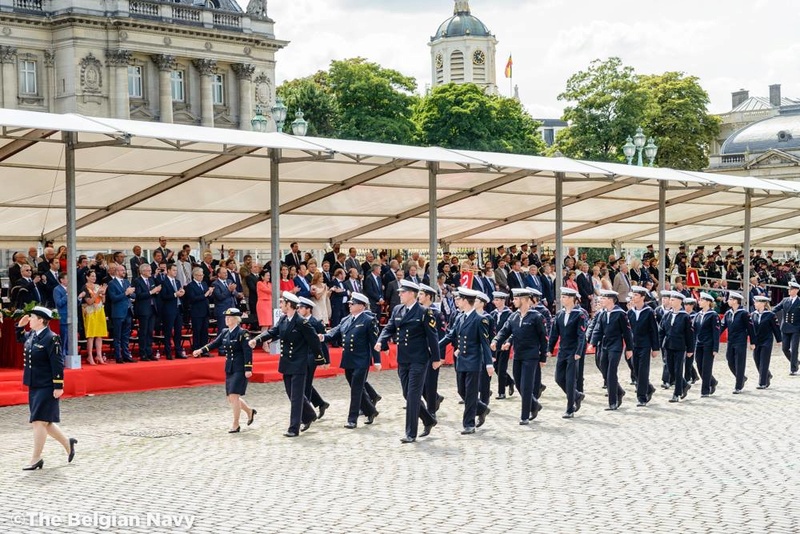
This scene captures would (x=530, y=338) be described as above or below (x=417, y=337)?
below

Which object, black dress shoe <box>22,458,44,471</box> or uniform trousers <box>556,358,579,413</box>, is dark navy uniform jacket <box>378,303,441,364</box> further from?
black dress shoe <box>22,458,44,471</box>

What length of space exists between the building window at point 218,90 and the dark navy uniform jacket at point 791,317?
62516mm

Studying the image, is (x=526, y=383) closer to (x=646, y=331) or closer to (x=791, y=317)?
(x=646, y=331)

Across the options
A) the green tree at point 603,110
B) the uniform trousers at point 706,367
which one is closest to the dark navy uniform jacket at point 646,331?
the uniform trousers at point 706,367

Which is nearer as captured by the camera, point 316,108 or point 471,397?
point 471,397

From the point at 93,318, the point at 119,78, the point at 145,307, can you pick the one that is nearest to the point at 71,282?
the point at 93,318

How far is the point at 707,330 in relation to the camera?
20828 mm

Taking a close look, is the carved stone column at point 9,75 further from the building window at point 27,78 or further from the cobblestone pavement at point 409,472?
the cobblestone pavement at point 409,472

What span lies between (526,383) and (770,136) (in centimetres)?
9694

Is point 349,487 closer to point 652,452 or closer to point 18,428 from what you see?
point 652,452

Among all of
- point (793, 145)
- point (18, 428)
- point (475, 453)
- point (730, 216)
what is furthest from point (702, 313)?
point (793, 145)

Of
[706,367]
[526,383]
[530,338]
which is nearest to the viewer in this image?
[526,383]

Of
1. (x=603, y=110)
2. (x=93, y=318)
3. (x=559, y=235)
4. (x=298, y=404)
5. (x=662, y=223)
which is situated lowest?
(x=298, y=404)

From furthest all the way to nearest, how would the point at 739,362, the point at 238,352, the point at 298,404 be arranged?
the point at 739,362 < the point at 238,352 < the point at 298,404
